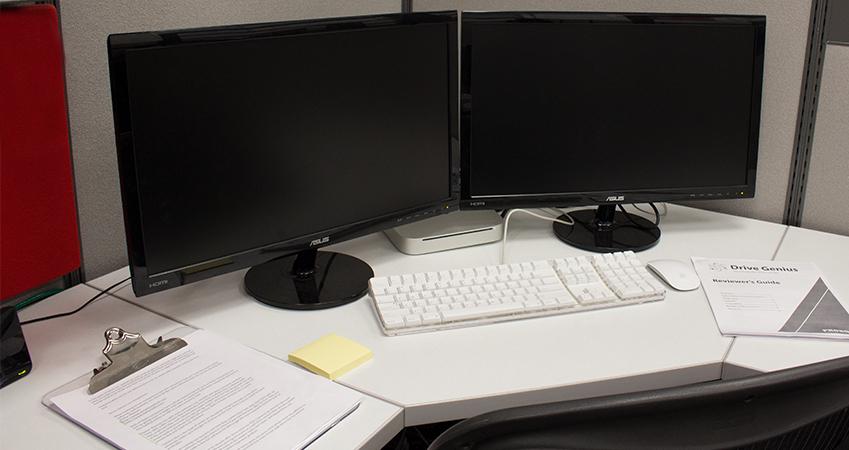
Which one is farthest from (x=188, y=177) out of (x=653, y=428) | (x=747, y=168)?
(x=747, y=168)

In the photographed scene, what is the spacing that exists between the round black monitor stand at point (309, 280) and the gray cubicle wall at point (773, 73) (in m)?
0.67

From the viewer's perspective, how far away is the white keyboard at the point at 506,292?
3.62 feet

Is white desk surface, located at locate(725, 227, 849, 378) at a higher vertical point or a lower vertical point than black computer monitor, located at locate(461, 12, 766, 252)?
lower

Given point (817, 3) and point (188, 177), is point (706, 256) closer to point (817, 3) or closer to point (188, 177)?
point (817, 3)

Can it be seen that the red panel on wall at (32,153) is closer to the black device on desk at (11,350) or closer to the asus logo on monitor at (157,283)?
the black device on desk at (11,350)

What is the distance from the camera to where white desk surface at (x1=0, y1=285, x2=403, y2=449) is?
2.87 feet

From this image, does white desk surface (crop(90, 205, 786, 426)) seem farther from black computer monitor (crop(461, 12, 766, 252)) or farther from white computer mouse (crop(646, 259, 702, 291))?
black computer monitor (crop(461, 12, 766, 252))

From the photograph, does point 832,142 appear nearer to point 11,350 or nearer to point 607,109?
point 607,109

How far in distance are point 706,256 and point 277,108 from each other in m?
0.75

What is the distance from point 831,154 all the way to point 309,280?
0.94 metres

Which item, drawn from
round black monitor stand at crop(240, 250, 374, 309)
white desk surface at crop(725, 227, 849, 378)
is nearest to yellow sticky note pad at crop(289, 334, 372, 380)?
round black monitor stand at crop(240, 250, 374, 309)

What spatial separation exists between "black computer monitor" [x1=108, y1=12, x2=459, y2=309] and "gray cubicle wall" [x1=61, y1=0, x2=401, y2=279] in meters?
0.23

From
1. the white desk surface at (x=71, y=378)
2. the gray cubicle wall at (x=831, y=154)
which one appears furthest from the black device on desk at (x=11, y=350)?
the gray cubicle wall at (x=831, y=154)

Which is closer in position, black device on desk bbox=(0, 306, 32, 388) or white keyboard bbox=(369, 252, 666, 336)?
black device on desk bbox=(0, 306, 32, 388)
